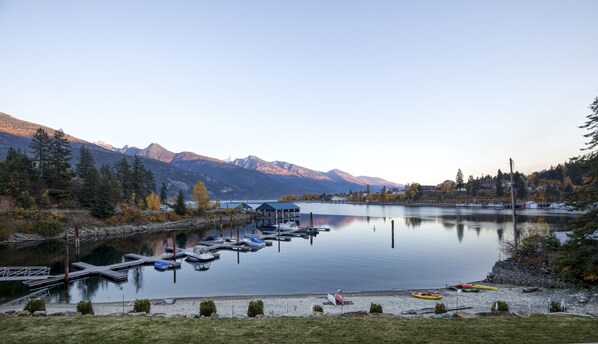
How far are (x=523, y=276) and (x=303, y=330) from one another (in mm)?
29647

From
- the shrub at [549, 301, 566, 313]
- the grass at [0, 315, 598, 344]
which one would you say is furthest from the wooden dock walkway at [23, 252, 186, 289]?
the shrub at [549, 301, 566, 313]

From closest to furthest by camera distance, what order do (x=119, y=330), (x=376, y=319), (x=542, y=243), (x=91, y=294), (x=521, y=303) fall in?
(x=119, y=330)
(x=376, y=319)
(x=521, y=303)
(x=91, y=294)
(x=542, y=243)

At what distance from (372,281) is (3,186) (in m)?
84.9

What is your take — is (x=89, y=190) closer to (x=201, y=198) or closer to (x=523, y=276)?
(x=201, y=198)

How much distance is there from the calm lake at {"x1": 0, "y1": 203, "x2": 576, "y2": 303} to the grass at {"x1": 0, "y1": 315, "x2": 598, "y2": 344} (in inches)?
772

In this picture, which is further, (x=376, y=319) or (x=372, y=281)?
(x=372, y=281)

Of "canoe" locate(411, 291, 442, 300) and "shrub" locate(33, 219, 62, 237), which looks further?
"shrub" locate(33, 219, 62, 237)

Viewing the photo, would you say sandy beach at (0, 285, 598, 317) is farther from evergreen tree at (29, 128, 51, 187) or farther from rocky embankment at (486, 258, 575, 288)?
evergreen tree at (29, 128, 51, 187)

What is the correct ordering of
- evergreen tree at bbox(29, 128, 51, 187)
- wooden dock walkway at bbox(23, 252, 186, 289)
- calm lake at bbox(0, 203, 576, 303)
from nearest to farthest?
calm lake at bbox(0, 203, 576, 303), wooden dock walkway at bbox(23, 252, 186, 289), evergreen tree at bbox(29, 128, 51, 187)

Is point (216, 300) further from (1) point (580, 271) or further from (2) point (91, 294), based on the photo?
(1) point (580, 271)

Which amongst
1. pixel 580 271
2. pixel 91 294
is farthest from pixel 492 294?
pixel 91 294

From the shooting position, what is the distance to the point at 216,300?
98.5 ft

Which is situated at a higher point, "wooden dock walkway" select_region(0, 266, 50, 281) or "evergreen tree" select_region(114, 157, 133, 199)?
"evergreen tree" select_region(114, 157, 133, 199)

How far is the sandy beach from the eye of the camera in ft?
79.2
